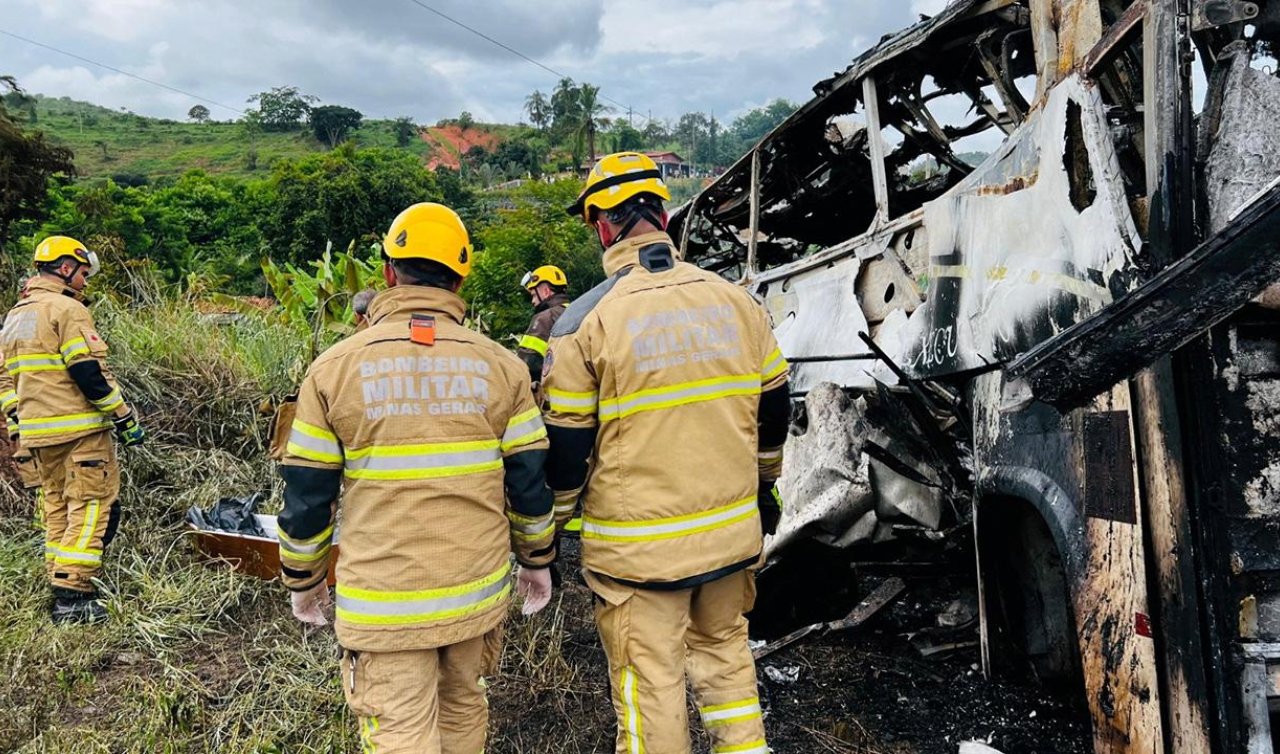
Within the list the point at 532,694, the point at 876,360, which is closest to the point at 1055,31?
the point at 876,360

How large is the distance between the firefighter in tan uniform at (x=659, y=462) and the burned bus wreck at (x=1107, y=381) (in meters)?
0.72

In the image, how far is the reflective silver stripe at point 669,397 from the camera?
6.38 ft

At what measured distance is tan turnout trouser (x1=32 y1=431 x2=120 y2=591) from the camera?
11.7 ft

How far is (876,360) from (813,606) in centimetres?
119

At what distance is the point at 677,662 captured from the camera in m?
2.03

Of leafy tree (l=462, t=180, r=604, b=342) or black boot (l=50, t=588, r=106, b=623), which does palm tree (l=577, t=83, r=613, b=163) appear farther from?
black boot (l=50, t=588, r=106, b=623)

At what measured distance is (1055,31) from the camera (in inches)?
79.8

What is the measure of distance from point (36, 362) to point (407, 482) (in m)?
2.82

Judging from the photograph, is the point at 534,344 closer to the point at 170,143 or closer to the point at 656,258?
the point at 656,258

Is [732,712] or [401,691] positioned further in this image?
[732,712]

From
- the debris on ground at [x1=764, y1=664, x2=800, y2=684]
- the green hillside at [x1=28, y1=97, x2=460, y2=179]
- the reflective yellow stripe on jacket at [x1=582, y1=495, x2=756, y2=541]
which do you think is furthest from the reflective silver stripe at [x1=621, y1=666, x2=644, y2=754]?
the green hillside at [x1=28, y1=97, x2=460, y2=179]

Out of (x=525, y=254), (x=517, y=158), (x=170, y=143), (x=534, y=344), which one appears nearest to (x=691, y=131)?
(x=517, y=158)

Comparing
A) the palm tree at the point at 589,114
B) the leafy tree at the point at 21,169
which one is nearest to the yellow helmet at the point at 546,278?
the leafy tree at the point at 21,169

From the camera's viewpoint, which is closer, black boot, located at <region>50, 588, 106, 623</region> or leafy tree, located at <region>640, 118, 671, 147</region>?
black boot, located at <region>50, 588, 106, 623</region>
